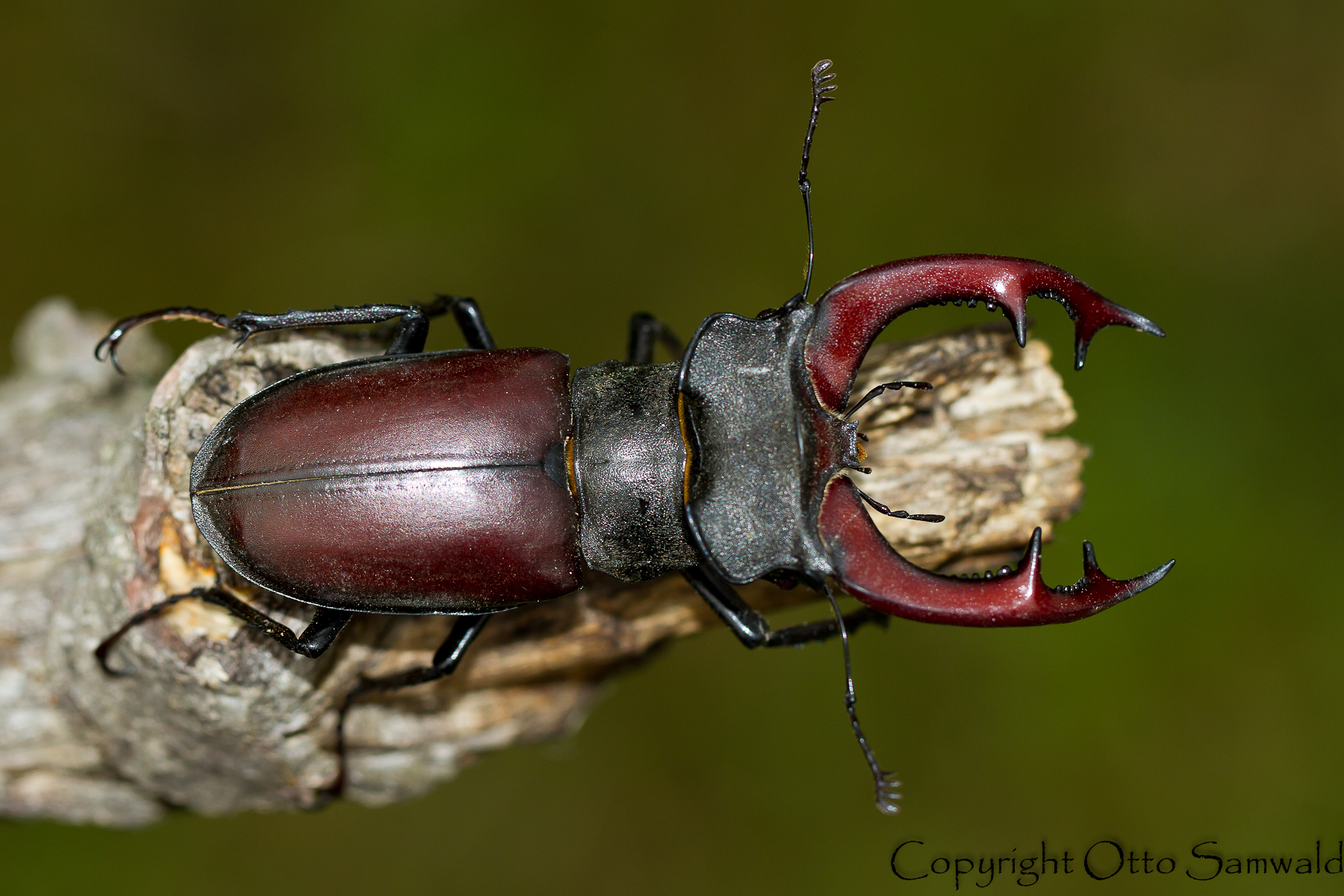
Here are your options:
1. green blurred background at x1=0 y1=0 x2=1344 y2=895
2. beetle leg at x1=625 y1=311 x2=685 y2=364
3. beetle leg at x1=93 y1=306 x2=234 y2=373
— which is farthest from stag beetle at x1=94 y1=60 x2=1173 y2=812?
green blurred background at x1=0 y1=0 x2=1344 y2=895

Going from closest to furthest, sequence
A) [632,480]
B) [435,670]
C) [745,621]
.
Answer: [632,480] → [435,670] → [745,621]

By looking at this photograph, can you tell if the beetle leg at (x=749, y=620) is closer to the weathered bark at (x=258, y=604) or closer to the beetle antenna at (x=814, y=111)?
the weathered bark at (x=258, y=604)

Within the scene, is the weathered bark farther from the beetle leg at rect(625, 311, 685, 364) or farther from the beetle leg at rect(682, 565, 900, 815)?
the beetle leg at rect(625, 311, 685, 364)

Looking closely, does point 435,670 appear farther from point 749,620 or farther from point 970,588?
point 970,588

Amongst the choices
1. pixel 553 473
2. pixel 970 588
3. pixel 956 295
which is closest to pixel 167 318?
pixel 553 473

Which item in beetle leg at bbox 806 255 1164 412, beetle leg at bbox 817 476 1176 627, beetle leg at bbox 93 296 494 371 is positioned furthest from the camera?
beetle leg at bbox 93 296 494 371

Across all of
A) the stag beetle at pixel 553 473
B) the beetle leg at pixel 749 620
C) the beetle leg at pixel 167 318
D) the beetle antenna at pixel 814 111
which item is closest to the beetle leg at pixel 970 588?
the stag beetle at pixel 553 473
